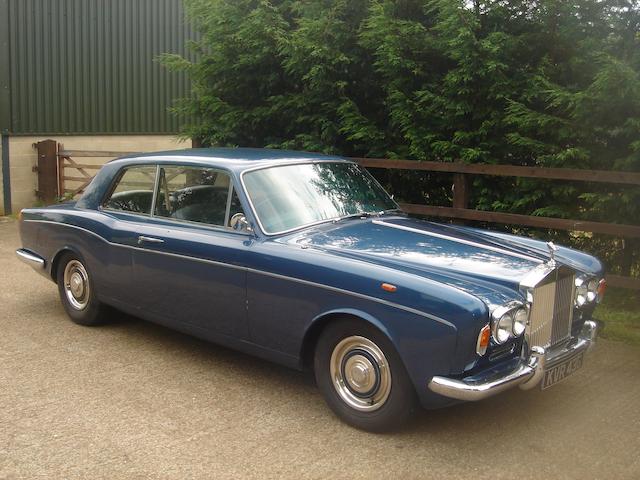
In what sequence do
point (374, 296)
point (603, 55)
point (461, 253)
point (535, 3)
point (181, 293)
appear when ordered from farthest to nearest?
point (535, 3) → point (603, 55) → point (181, 293) → point (461, 253) → point (374, 296)

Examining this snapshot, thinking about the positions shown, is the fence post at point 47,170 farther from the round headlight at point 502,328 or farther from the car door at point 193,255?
the round headlight at point 502,328

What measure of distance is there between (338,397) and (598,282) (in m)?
1.90

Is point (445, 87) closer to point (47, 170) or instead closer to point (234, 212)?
point (234, 212)

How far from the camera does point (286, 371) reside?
5090 millimetres

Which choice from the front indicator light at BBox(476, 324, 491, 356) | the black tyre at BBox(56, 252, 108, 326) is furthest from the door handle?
the front indicator light at BBox(476, 324, 491, 356)

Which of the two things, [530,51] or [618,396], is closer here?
[618,396]

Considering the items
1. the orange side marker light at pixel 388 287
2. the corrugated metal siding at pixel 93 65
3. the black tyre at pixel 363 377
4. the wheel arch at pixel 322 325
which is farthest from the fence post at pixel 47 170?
the orange side marker light at pixel 388 287

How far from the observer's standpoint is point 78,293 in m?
6.08

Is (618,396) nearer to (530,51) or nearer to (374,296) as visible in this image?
(374,296)

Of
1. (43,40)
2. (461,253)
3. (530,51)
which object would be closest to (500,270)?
(461,253)

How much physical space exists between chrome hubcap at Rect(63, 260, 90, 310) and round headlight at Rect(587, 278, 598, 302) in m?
3.90

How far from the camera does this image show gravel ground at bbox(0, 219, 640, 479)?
367 centimetres

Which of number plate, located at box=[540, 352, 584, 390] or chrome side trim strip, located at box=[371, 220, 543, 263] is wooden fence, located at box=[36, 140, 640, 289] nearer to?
chrome side trim strip, located at box=[371, 220, 543, 263]

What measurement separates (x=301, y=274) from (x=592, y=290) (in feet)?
6.22
